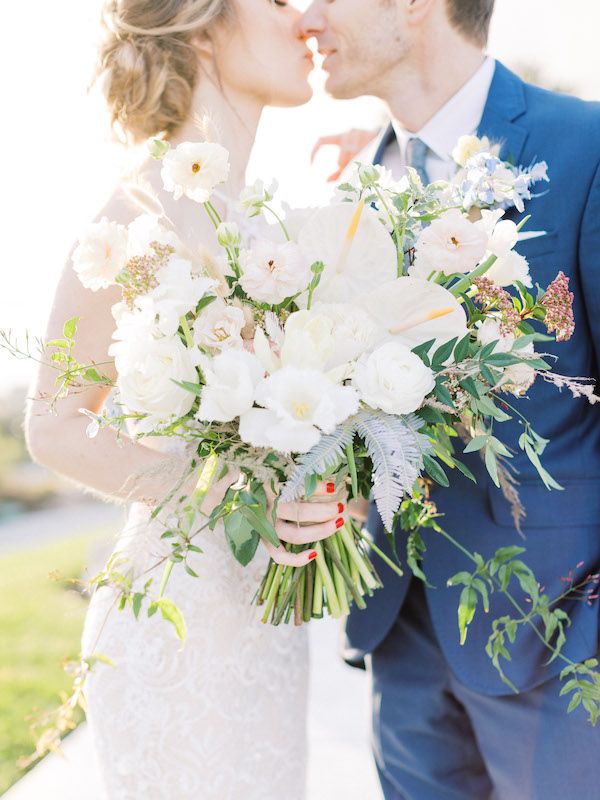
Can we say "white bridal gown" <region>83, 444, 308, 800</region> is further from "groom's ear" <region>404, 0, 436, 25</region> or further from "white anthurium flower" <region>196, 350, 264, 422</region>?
"groom's ear" <region>404, 0, 436, 25</region>

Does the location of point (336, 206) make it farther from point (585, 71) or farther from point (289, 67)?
point (585, 71)

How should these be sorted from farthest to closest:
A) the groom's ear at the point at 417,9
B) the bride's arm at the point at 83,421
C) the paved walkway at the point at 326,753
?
the paved walkway at the point at 326,753
the groom's ear at the point at 417,9
the bride's arm at the point at 83,421

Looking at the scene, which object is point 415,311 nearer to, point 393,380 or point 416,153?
point 393,380

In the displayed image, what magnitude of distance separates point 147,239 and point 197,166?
0.49 ft

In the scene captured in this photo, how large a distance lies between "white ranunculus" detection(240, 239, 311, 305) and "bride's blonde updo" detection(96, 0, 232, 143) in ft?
3.01

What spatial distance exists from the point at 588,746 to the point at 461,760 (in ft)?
1.45

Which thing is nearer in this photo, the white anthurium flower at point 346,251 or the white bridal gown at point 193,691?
the white anthurium flower at point 346,251

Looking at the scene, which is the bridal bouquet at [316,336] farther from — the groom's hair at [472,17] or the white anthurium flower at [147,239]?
the groom's hair at [472,17]

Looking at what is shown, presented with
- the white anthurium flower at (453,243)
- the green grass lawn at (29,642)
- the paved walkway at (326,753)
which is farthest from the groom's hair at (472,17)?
the green grass lawn at (29,642)

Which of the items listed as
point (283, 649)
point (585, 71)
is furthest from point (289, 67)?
point (585, 71)

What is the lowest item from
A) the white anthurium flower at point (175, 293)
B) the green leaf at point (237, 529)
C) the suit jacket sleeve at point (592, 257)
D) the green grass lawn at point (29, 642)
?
the green grass lawn at point (29, 642)

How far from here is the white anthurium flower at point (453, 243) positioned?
150cm

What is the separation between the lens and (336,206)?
158 centimetres

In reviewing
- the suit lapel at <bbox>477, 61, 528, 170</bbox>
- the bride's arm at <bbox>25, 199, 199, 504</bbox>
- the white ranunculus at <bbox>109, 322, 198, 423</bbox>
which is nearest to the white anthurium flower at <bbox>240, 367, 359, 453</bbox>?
the white ranunculus at <bbox>109, 322, 198, 423</bbox>
